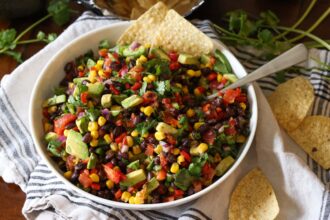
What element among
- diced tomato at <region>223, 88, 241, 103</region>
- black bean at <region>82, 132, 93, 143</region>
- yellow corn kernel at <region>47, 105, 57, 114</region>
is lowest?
yellow corn kernel at <region>47, 105, 57, 114</region>

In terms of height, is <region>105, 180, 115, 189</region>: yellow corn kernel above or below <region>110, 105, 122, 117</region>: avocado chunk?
below

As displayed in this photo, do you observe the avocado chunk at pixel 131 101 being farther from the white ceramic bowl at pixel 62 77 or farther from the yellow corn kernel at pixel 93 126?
the white ceramic bowl at pixel 62 77

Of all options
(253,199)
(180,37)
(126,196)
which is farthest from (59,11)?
(253,199)

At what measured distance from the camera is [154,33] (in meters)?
2.47

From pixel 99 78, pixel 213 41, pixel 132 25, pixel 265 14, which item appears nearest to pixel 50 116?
pixel 99 78

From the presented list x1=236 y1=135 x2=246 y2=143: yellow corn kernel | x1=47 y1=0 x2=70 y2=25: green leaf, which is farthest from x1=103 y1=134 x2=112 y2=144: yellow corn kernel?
x1=47 y1=0 x2=70 y2=25: green leaf

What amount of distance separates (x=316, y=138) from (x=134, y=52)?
0.90 metres

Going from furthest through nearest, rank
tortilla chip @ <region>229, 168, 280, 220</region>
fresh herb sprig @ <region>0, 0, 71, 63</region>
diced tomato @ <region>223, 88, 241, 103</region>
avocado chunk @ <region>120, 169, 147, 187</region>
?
fresh herb sprig @ <region>0, 0, 71, 63</region> → diced tomato @ <region>223, 88, 241, 103</region> → tortilla chip @ <region>229, 168, 280, 220</region> → avocado chunk @ <region>120, 169, 147, 187</region>

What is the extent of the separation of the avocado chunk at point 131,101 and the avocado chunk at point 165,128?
5.0 inches

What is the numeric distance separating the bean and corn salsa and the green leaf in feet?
1.89

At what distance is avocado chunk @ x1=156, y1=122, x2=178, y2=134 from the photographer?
209cm

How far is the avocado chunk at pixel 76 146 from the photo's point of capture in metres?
2.09

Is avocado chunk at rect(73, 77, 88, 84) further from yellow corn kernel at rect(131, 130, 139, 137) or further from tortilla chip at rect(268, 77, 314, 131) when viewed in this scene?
tortilla chip at rect(268, 77, 314, 131)

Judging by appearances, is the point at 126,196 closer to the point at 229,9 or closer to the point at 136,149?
the point at 136,149
